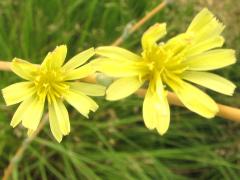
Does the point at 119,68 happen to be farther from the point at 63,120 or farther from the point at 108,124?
the point at 108,124

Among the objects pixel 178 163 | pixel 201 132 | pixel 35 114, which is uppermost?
pixel 201 132

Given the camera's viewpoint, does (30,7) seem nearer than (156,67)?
No

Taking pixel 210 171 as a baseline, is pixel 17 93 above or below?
below

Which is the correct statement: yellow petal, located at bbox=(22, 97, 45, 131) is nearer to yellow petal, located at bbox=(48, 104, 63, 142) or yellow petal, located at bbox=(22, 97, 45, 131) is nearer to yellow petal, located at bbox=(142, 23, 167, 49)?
yellow petal, located at bbox=(48, 104, 63, 142)

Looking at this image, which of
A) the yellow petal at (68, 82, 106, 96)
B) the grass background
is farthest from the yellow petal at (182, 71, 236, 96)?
the grass background

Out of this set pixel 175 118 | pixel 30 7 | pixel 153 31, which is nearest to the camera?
pixel 153 31

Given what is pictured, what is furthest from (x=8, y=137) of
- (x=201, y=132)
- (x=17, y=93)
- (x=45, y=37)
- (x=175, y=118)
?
(x=17, y=93)

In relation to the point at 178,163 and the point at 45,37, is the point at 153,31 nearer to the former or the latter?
the point at 45,37

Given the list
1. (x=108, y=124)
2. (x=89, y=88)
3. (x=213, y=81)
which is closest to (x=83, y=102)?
(x=89, y=88)
